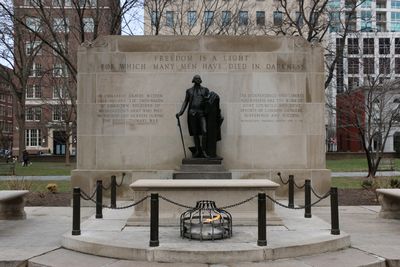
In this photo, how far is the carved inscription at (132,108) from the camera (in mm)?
16469

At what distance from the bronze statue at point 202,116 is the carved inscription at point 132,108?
1.50m

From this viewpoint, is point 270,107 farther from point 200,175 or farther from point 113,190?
point 113,190

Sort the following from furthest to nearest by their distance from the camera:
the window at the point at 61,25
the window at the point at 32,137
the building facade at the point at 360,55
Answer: the window at the point at 32,137, the building facade at the point at 360,55, the window at the point at 61,25

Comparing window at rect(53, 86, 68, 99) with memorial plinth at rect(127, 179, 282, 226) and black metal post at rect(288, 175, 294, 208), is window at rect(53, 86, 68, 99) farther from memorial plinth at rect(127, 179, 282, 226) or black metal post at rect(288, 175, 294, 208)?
memorial plinth at rect(127, 179, 282, 226)

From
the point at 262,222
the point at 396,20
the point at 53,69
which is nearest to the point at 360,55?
the point at 53,69

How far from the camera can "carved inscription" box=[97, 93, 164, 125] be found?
16.5 metres

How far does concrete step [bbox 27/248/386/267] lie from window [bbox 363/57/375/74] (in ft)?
73.6

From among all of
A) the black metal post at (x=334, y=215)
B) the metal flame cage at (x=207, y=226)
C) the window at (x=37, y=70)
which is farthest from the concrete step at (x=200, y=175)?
the window at (x=37, y=70)

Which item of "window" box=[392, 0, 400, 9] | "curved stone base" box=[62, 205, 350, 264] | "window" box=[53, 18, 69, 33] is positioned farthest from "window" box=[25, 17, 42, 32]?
"window" box=[392, 0, 400, 9]

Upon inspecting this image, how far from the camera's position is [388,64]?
98.5ft

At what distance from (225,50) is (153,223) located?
30.1 feet

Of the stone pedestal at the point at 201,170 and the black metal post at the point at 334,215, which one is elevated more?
the stone pedestal at the point at 201,170

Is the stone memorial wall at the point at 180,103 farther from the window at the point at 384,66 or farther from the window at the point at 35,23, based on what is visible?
the window at the point at 35,23

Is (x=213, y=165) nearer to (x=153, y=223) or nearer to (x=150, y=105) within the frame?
(x=150, y=105)
